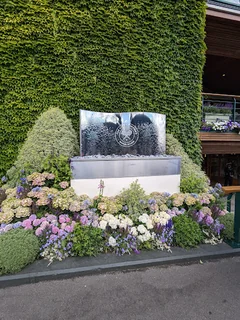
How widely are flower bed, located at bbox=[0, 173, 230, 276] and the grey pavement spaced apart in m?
0.38

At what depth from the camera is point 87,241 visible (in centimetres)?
262

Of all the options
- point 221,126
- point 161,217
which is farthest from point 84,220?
point 221,126

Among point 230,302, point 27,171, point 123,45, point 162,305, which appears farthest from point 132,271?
point 123,45

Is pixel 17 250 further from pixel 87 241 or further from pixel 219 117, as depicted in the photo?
pixel 219 117

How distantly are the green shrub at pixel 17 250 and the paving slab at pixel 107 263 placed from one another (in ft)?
0.29

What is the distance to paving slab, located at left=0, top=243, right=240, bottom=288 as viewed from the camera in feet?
7.36

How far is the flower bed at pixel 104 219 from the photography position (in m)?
2.68

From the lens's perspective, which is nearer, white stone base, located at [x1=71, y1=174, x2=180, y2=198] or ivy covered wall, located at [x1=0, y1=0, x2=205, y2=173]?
white stone base, located at [x1=71, y1=174, x2=180, y2=198]

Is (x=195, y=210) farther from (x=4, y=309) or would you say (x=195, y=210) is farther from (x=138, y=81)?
(x=138, y=81)

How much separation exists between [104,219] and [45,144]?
6.15ft

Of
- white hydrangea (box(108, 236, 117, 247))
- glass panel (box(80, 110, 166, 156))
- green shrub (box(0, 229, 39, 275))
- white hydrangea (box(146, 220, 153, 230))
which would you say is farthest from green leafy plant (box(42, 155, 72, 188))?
white hydrangea (box(146, 220, 153, 230))

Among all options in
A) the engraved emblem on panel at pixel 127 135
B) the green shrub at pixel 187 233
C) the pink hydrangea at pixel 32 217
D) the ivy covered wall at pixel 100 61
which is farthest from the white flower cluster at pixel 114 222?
the ivy covered wall at pixel 100 61

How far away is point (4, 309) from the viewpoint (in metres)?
1.88

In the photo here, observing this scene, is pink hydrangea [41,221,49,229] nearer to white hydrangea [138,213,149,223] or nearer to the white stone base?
the white stone base
